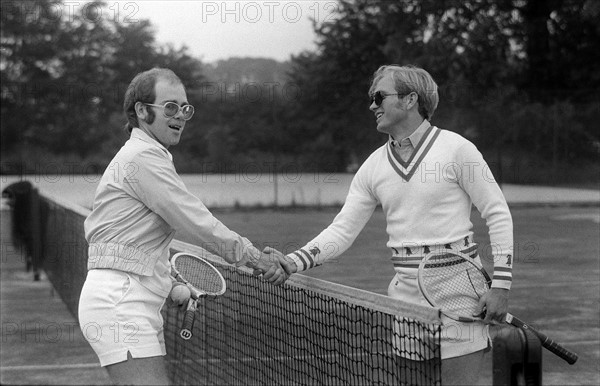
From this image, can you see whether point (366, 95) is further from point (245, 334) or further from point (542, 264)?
point (245, 334)

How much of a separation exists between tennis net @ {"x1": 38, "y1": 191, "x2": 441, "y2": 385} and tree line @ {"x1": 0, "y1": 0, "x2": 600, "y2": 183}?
1585cm

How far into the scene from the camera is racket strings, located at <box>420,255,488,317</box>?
3.67m

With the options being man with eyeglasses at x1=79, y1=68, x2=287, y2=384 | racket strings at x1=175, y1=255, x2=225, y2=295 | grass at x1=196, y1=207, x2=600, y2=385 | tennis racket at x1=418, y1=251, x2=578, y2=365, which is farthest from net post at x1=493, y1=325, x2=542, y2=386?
grass at x1=196, y1=207, x2=600, y2=385

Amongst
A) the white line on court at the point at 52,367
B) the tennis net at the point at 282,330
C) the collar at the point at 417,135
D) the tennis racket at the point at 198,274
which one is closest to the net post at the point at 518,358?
the tennis net at the point at 282,330

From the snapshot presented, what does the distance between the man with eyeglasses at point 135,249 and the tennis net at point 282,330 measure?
735 mm

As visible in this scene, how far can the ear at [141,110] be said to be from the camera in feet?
12.2

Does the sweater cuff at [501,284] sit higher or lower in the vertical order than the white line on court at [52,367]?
higher

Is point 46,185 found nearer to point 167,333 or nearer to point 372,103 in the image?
point 167,333

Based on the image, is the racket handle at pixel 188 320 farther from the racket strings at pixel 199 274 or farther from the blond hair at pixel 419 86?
the blond hair at pixel 419 86

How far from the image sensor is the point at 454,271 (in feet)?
12.2

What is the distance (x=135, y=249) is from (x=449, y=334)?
47.1 inches

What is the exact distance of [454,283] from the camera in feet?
12.1

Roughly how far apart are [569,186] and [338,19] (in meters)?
8.44

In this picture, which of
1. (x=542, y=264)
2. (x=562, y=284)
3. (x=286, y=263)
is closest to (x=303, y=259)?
(x=286, y=263)
